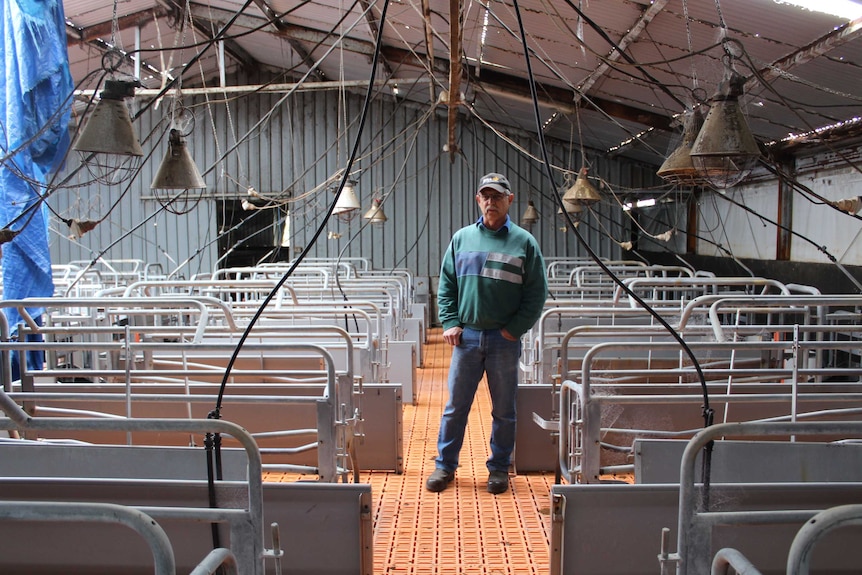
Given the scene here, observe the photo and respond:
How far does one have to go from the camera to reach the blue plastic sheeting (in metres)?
6.05

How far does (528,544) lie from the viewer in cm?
357

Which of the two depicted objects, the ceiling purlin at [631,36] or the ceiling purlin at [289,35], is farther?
the ceiling purlin at [289,35]

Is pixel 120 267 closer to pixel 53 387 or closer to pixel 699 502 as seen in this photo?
pixel 53 387

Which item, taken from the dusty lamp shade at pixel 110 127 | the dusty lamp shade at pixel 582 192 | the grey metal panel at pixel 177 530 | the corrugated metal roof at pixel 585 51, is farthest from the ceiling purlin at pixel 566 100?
the grey metal panel at pixel 177 530

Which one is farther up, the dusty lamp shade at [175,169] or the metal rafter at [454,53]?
the metal rafter at [454,53]

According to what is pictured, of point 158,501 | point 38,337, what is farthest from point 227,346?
point 38,337

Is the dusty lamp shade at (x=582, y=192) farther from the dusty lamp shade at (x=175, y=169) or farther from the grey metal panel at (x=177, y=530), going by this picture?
the grey metal panel at (x=177, y=530)

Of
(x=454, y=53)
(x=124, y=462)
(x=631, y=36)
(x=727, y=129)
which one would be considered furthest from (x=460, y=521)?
(x=631, y=36)

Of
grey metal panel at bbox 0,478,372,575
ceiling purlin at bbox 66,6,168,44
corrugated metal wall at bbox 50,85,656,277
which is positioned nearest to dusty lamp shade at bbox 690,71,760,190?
grey metal panel at bbox 0,478,372,575

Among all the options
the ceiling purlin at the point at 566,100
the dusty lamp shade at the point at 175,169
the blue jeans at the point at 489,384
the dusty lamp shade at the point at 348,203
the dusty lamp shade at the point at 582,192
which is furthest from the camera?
the ceiling purlin at the point at 566,100

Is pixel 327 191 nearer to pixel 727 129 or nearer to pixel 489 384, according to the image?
pixel 489 384

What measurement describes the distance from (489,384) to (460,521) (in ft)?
2.51

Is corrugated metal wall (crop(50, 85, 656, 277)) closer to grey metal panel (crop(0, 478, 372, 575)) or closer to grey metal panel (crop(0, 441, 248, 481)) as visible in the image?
grey metal panel (crop(0, 441, 248, 481))

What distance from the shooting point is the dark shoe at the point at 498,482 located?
4238mm
